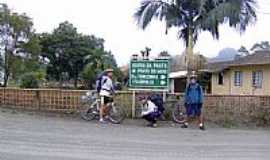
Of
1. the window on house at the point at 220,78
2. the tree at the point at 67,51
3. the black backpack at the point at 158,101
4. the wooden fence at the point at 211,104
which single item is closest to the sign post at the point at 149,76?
the wooden fence at the point at 211,104

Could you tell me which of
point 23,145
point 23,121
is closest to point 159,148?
point 23,145

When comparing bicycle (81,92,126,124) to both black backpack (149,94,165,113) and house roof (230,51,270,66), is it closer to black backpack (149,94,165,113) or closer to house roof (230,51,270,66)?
black backpack (149,94,165,113)

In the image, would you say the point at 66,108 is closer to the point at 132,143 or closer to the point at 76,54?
the point at 132,143

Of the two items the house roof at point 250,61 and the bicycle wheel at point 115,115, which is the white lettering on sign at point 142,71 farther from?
the house roof at point 250,61

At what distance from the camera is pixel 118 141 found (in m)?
13.7

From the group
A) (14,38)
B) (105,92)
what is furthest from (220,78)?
(105,92)

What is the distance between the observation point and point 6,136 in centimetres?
1360

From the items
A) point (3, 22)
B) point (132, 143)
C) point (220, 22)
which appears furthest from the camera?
point (3, 22)

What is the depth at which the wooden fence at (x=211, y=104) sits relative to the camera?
19250mm

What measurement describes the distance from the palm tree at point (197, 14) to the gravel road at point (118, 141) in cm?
842

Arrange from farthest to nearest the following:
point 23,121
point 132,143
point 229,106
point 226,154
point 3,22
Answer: point 3,22 < point 229,106 < point 23,121 < point 132,143 < point 226,154

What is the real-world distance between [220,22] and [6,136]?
47.8 ft

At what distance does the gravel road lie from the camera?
37.7 feet

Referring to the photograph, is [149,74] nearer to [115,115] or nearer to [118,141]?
[115,115]
